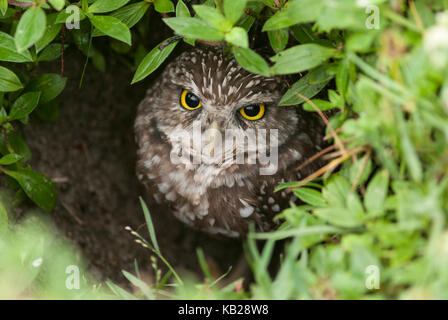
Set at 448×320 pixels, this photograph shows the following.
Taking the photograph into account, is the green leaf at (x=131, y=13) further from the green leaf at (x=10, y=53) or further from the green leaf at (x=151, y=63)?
the green leaf at (x=10, y=53)

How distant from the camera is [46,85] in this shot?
7.70 feet

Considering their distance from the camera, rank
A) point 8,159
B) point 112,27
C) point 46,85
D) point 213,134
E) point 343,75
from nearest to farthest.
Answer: point 343,75 → point 112,27 → point 8,159 → point 213,134 → point 46,85

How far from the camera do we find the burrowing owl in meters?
2.24

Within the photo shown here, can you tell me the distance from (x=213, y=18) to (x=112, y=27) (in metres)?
0.49

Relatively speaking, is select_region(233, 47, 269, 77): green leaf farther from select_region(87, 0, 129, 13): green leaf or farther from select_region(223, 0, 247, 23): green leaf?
select_region(87, 0, 129, 13): green leaf

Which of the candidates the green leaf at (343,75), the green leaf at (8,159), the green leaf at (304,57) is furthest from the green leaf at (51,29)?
the green leaf at (343,75)

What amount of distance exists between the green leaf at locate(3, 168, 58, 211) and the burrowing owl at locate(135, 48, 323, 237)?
0.64 meters

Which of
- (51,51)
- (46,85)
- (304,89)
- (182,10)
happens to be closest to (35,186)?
(46,85)

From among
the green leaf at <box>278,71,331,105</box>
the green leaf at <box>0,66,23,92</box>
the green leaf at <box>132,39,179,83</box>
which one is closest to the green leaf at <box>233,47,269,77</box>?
the green leaf at <box>278,71,331,105</box>

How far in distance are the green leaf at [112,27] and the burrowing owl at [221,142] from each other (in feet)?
1.75

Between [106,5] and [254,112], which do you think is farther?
[254,112]

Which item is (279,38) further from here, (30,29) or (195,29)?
(30,29)

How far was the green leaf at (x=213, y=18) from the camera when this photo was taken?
1557 millimetres

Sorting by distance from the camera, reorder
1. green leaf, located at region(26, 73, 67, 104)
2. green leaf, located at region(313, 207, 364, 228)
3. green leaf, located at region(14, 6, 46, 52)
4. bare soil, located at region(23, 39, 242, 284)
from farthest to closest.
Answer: bare soil, located at region(23, 39, 242, 284)
green leaf, located at region(26, 73, 67, 104)
green leaf, located at region(14, 6, 46, 52)
green leaf, located at region(313, 207, 364, 228)
